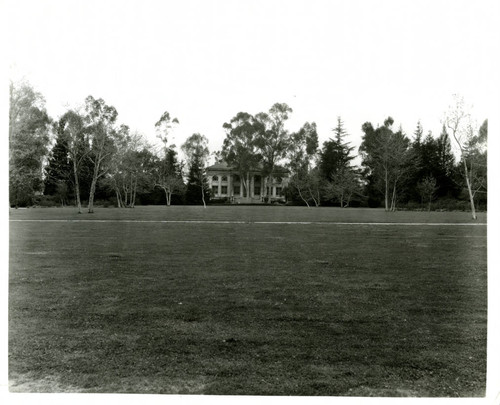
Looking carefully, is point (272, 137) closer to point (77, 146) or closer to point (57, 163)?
point (57, 163)

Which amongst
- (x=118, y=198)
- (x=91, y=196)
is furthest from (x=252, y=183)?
(x=91, y=196)

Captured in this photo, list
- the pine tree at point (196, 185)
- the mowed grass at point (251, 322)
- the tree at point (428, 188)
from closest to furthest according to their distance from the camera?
the mowed grass at point (251, 322), the tree at point (428, 188), the pine tree at point (196, 185)

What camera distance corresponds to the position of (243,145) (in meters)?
8.09

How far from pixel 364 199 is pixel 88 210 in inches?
474

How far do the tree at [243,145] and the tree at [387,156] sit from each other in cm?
180

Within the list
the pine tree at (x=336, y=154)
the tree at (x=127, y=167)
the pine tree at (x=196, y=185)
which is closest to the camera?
the pine tree at (x=336, y=154)

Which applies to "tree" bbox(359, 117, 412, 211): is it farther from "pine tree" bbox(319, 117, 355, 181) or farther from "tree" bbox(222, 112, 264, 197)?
"tree" bbox(222, 112, 264, 197)

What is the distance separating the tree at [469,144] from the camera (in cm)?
428

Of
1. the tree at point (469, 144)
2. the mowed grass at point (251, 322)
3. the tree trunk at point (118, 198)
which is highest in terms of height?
the tree at point (469, 144)

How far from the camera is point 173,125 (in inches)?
250

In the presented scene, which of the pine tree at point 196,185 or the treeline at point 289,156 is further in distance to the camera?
the pine tree at point 196,185

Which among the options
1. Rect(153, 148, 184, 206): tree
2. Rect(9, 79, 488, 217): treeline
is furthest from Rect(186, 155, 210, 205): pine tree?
Rect(153, 148, 184, 206): tree

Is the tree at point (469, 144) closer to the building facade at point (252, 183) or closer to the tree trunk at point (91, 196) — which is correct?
the building facade at point (252, 183)

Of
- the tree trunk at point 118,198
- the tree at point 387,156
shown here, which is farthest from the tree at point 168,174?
the tree at point 387,156
